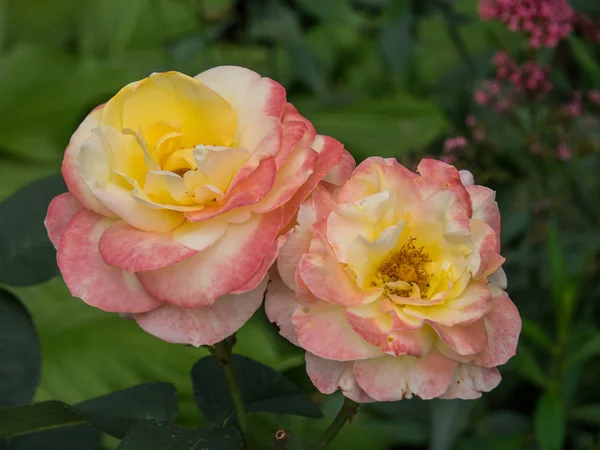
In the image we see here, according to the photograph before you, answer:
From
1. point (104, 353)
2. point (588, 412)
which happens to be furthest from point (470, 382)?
point (104, 353)

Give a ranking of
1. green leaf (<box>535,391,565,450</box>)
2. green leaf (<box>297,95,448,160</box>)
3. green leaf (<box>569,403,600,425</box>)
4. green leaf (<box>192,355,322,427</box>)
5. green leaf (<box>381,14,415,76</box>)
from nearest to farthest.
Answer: green leaf (<box>192,355,322,427</box>), green leaf (<box>535,391,565,450</box>), green leaf (<box>569,403,600,425</box>), green leaf (<box>381,14,415,76</box>), green leaf (<box>297,95,448,160</box>)

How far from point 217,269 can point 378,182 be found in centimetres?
9

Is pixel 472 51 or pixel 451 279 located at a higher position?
pixel 451 279

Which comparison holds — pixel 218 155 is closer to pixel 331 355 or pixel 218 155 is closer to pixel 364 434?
pixel 331 355

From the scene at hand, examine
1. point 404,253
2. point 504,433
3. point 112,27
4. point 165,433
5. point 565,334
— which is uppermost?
point 404,253

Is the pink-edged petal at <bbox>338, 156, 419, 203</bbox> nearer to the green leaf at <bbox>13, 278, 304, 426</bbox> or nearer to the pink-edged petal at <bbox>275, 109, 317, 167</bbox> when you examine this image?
the pink-edged petal at <bbox>275, 109, 317, 167</bbox>

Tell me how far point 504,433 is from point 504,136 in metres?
0.35

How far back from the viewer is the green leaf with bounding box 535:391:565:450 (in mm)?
685

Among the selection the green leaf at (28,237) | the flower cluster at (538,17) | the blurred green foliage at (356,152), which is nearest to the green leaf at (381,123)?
the blurred green foliage at (356,152)

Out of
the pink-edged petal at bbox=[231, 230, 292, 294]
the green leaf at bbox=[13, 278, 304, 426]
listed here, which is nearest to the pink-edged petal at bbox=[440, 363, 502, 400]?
the pink-edged petal at bbox=[231, 230, 292, 294]

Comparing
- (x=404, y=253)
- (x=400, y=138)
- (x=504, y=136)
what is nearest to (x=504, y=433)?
(x=504, y=136)

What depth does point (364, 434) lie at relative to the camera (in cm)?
95

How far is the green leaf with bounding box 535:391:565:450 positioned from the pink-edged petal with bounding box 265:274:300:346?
1.43ft

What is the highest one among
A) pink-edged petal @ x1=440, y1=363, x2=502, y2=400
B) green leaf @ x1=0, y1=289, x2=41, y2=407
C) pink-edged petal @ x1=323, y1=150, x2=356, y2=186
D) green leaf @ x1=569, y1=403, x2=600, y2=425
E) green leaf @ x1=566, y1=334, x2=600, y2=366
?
pink-edged petal @ x1=323, y1=150, x2=356, y2=186
